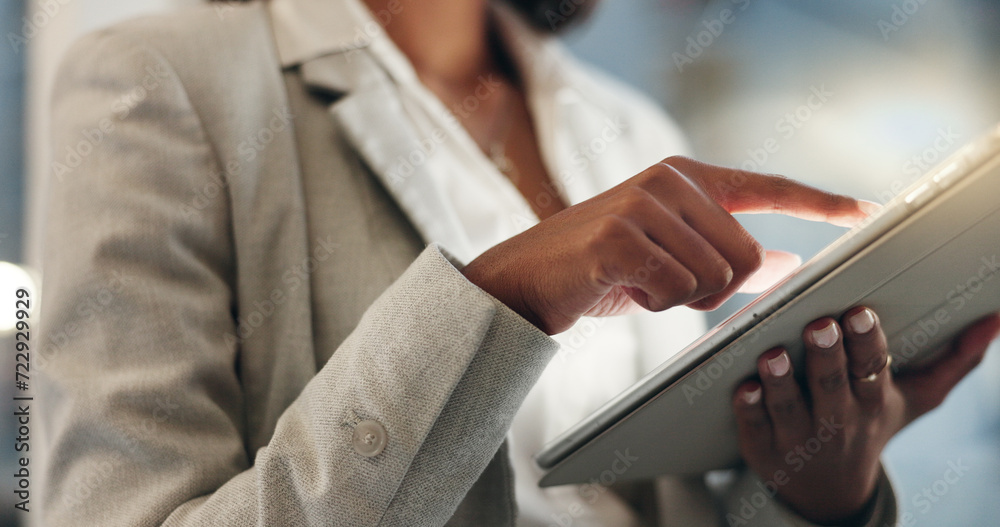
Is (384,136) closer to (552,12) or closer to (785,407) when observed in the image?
(785,407)

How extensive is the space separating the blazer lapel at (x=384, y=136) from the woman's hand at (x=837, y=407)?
296 mm

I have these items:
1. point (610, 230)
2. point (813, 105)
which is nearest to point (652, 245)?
point (610, 230)

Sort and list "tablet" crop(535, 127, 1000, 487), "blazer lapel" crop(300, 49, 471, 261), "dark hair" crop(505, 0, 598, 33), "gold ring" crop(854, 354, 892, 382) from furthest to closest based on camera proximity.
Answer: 1. "dark hair" crop(505, 0, 598, 33)
2. "blazer lapel" crop(300, 49, 471, 261)
3. "gold ring" crop(854, 354, 892, 382)
4. "tablet" crop(535, 127, 1000, 487)

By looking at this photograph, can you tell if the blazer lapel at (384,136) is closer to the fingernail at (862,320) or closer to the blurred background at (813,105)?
the fingernail at (862,320)

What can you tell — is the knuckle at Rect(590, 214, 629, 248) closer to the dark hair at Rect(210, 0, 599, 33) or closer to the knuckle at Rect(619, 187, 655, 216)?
the knuckle at Rect(619, 187, 655, 216)

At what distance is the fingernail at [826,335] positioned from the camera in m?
0.36

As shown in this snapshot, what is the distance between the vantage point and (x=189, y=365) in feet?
1.53

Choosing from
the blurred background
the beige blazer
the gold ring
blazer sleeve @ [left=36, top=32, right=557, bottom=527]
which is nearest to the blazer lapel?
the beige blazer

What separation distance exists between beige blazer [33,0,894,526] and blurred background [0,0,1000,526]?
49 cm

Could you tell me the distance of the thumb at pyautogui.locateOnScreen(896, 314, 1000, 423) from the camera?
0.43 metres

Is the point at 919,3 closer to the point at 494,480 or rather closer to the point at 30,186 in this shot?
the point at 494,480

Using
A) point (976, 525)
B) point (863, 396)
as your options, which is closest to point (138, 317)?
point (863, 396)

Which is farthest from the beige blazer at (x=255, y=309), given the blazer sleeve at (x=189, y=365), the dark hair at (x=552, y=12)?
the dark hair at (x=552, y=12)

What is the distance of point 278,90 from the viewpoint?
1.98ft
